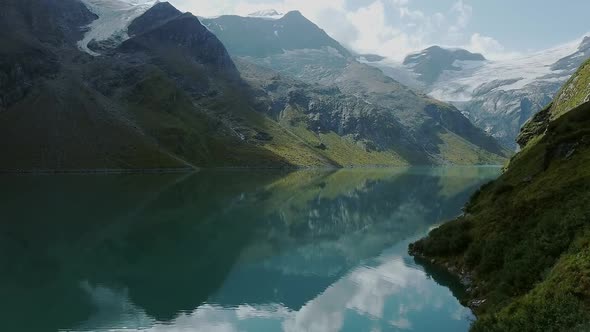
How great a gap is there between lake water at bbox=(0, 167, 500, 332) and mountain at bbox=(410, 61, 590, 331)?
136 inches

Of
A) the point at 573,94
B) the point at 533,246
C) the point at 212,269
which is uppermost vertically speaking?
the point at 573,94

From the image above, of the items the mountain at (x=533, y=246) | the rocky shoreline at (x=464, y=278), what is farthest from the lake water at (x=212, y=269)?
the mountain at (x=533, y=246)

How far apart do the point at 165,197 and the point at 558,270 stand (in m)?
113

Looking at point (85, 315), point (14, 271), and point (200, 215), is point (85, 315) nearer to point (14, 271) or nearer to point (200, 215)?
Result: point (14, 271)

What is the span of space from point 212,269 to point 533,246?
1445 inches

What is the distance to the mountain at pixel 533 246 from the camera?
26.7 m

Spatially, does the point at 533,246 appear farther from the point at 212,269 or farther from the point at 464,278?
the point at 212,269

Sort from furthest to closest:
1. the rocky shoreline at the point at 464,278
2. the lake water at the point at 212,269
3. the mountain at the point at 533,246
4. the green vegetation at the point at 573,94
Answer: the green vegetation at the point at 573,94
the lake water at the point at 212,269
the rocky shoreline at the point at 464,278
the mountain at the point at 533,246

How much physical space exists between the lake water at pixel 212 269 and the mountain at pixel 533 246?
11.3ft

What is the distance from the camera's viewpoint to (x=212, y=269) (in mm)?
59406

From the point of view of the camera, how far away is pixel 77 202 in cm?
11238

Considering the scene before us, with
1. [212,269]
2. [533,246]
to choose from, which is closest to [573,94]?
[533,246]

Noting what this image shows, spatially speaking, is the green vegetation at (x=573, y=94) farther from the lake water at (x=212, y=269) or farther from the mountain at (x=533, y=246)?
the lake water at (x=212, y=269)

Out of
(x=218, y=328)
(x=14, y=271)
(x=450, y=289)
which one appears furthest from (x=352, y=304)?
(x=14, y=271)
